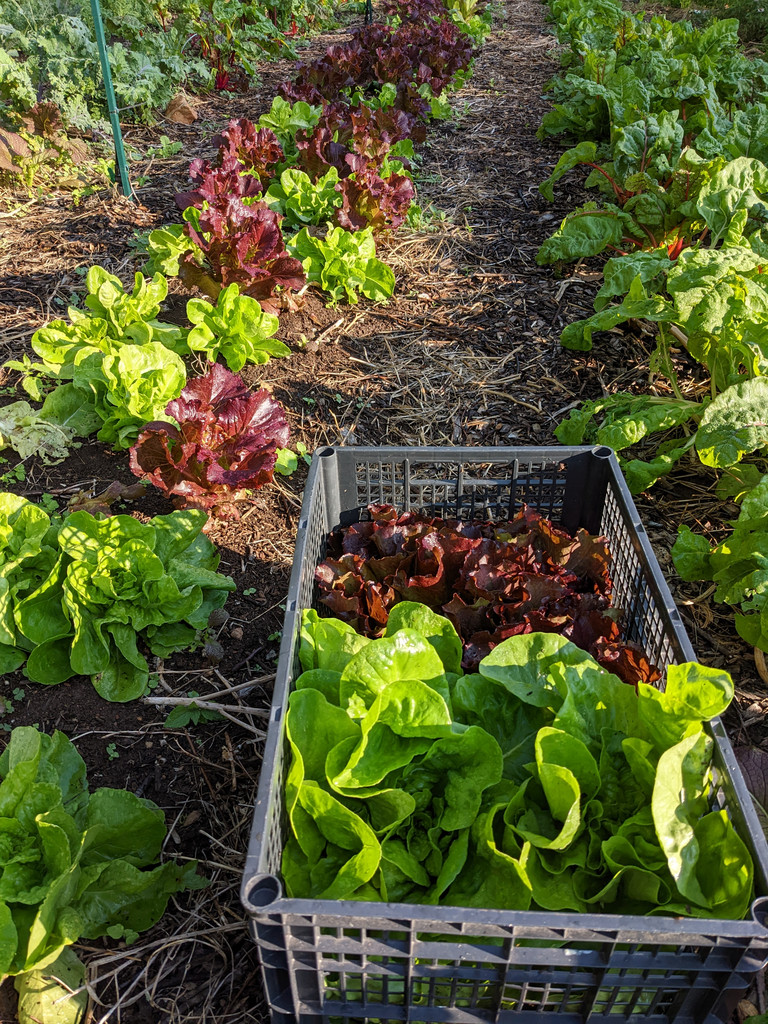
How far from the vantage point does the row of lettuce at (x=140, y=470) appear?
5.92ft

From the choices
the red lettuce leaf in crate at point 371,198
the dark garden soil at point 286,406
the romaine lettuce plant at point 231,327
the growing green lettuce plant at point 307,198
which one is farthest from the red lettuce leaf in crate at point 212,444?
the growing green lettuce plant at point 307,198

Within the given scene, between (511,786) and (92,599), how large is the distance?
145 cm

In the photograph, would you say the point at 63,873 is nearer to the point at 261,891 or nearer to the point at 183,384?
the point at 261,891

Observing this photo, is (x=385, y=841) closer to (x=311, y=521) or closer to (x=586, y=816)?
(x=586, y=816)

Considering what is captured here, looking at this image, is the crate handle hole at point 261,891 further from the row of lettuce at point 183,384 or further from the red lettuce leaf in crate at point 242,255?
the red lettuce leaf in crate at point 242,255

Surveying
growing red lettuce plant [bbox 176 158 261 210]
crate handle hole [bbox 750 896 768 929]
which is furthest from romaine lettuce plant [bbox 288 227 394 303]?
crate handle hole [bbox 750 896 768 929]

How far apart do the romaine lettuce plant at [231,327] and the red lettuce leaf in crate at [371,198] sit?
1.26m

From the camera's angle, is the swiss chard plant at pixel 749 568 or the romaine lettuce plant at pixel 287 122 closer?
the swiss chard plant at pixel 749 568

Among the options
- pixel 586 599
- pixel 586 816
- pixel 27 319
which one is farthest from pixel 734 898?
pixel 27 319

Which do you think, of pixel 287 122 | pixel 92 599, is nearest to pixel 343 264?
pixel 287 122

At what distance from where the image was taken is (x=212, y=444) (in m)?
2.86

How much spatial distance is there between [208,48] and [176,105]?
145 cm

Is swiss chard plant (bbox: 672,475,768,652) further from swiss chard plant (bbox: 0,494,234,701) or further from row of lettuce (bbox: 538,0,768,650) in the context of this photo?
swiss chard plant (bbox: 0,494,234,701)

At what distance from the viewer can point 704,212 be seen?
3.42 metres
